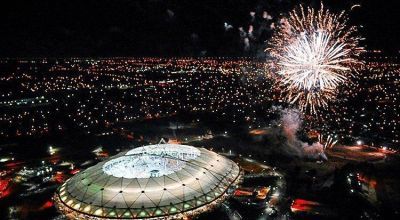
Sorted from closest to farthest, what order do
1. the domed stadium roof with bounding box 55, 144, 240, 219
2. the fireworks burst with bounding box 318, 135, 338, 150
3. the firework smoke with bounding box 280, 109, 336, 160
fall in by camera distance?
the domed stadium roof with bounding box 55, 144, 240, 219 < the firework smoke with bounding box 280, 109, 336, 160 < the fireworks burst with bounding box 318, 135, 338, 150

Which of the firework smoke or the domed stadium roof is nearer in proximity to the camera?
the domed stadium roof

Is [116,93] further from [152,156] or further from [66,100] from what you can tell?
[152,156]

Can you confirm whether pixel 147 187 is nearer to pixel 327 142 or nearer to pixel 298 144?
pixel 298 144

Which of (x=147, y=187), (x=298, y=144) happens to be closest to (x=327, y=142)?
(x=298, y=144)

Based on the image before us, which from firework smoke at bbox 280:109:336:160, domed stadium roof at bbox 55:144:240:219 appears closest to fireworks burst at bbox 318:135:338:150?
firework smoke at bbox 280:109:336:160

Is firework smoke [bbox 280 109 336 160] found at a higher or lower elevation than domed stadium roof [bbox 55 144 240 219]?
lower

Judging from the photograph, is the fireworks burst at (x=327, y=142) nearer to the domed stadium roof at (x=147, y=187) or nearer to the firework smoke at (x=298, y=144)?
the firework smoke at (x=298, y=144)

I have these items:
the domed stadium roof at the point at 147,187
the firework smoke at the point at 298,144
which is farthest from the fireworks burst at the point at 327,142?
the domed stadium roof at the point at 147,187

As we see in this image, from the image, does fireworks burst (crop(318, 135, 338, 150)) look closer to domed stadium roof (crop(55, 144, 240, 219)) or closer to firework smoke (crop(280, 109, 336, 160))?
firework smoke (crop(280, 109, 336, 160))

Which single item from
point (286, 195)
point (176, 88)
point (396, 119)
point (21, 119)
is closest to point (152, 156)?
point (286, 195)
